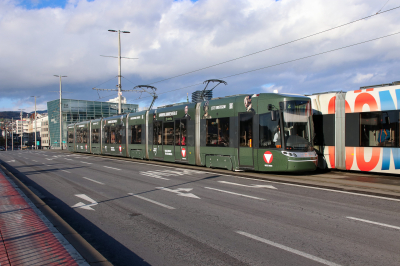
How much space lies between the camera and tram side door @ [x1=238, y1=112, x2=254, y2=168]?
44.9 feet

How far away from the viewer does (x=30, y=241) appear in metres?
4.99

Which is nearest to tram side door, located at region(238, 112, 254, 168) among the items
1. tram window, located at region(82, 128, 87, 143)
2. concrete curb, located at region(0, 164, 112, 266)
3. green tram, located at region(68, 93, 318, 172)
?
green tram, located at region(68, 93, 318, 172)

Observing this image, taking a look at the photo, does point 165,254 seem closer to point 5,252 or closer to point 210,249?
point 210,249

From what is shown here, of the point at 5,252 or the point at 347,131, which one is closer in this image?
the point at 5,252

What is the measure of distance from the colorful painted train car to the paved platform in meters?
12.1

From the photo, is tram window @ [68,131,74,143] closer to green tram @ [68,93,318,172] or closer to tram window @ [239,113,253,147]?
green tram @ [68,93,318,172]

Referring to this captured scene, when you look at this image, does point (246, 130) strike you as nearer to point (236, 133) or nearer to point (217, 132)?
point (236, 133)

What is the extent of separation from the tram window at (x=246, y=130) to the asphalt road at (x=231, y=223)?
10.1 feet

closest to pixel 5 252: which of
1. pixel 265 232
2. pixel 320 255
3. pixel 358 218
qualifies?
pixel 265 232

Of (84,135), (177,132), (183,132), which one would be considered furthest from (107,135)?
(183,132)

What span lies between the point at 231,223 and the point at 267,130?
7231mm

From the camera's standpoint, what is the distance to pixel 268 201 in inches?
333

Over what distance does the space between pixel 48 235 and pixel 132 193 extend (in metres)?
4.67

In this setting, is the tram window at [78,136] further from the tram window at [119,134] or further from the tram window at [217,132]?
the tram window at [217,132]
